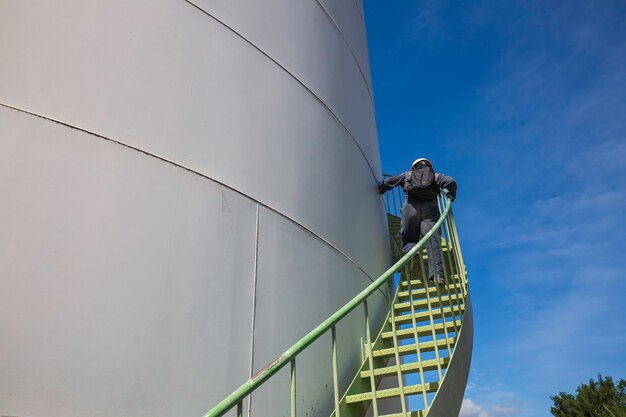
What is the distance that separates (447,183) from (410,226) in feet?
2.42

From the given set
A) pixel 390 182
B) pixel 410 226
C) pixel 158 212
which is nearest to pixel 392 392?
pixel 158 212

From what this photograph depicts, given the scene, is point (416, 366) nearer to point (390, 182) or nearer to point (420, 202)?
point (420, 202)

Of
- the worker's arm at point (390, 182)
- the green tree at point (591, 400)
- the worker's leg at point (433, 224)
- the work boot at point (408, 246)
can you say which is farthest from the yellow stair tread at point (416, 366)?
the green tree at point (591, 400)

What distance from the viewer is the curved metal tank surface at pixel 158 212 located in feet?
10.6

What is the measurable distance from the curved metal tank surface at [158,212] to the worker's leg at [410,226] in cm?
169

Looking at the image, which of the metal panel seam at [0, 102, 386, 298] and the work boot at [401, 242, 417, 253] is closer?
the metal panel seam at [0, 102, 386, 298]

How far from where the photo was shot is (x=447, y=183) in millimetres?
6918

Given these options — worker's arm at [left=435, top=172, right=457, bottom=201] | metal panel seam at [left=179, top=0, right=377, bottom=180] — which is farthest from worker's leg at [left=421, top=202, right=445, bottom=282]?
metal panel seam at [left=179, top=0, right=377, bottom=180]

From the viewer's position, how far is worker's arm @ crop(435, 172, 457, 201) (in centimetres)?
685

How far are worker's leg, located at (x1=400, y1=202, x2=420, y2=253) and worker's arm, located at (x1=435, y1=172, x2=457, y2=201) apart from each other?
49cm

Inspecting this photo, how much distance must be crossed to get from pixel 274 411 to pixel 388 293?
124 inches

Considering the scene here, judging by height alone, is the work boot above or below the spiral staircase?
above

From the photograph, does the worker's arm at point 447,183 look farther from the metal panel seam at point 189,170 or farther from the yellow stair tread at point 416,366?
the yellow stair tread at point 416,366

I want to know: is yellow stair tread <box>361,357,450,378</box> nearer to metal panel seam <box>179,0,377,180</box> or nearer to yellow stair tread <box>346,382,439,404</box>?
yellow stair tread <box>346,382,439,404</box>
